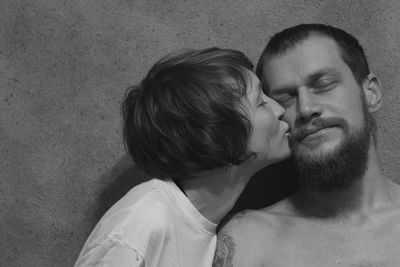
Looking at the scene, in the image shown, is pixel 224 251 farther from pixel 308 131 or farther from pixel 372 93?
pixel 372 93

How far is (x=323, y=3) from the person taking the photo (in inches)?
65.2

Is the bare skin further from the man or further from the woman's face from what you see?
the woman's face

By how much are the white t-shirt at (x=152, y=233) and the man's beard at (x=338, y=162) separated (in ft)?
0.93

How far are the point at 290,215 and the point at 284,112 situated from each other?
30cm

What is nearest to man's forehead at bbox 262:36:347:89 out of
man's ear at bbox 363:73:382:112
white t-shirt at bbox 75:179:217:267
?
man's ear at bbox 363:73:382:112

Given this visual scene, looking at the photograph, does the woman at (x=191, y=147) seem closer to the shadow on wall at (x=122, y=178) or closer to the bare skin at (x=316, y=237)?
the bare skin at (x=316, y=237)

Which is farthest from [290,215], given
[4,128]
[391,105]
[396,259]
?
[4,128]

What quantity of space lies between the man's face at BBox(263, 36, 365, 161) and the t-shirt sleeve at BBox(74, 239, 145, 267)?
0.51 metres

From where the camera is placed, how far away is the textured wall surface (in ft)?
5.52

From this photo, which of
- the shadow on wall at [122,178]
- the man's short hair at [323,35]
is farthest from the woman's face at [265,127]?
the shadow on wall at [122,178]

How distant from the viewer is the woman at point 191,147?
3.98 feet

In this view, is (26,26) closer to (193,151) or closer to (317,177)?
(193,151)

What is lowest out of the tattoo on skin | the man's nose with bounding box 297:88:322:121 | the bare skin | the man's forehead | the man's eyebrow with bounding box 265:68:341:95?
the bare skin

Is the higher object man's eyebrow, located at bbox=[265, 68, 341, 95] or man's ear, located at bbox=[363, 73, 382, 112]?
man's eyebrow, located at bbox=[265, 68, 341, 95]
